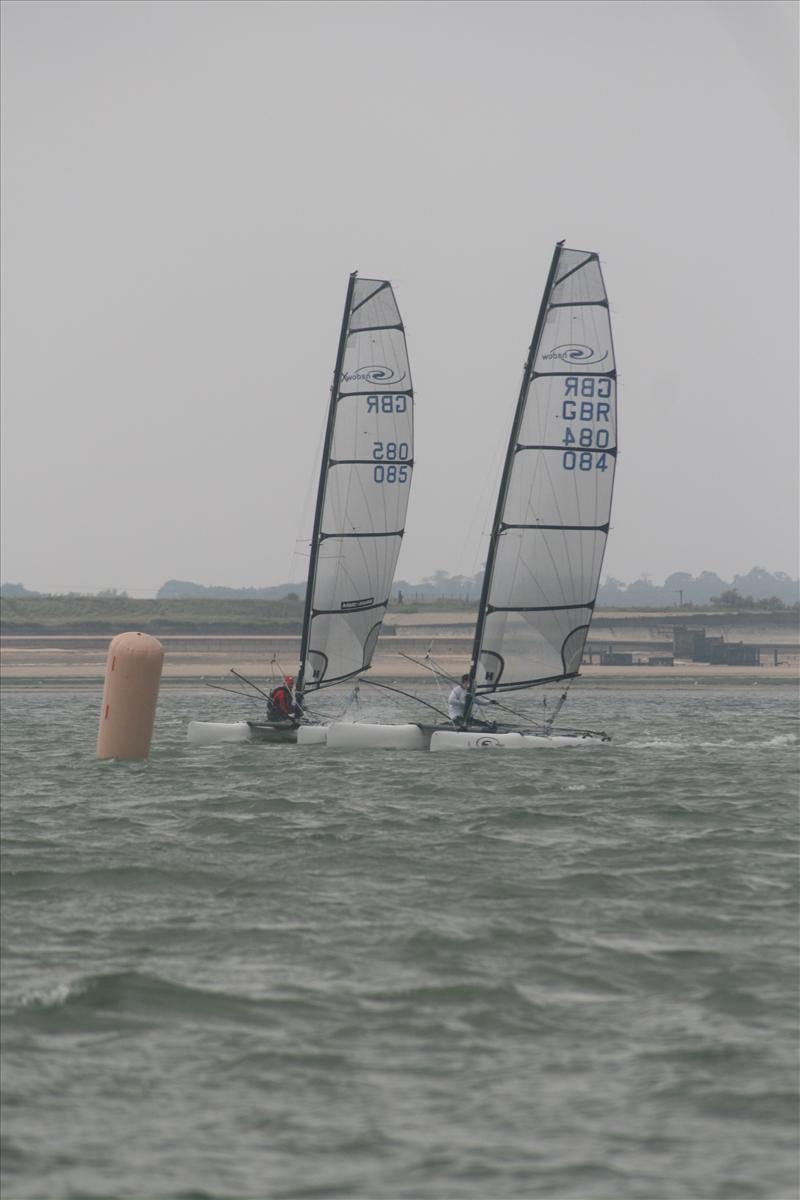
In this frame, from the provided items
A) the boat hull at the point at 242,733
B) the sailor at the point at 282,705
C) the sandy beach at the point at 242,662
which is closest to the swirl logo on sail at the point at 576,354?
the sailor at the point at 282,705

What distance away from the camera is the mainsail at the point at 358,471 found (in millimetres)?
32812

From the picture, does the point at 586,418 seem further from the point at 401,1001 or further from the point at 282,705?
the point at 401,1001

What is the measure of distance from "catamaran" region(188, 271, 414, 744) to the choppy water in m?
12.0

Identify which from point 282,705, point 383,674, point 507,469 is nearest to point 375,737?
point 282,705

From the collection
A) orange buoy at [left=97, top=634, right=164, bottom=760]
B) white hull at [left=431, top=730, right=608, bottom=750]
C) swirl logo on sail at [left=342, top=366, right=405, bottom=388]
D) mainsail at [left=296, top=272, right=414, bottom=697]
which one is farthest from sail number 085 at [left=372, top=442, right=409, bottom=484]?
orange buoy at [left=97, top=634, right=164, bottom=760]

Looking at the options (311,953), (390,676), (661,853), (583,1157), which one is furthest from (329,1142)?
(390,676)

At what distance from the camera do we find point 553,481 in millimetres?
30188

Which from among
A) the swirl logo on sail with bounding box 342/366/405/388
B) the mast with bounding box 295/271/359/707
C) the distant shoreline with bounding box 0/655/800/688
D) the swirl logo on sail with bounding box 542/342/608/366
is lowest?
the distant shoreline with bounding box 0/655/800/688

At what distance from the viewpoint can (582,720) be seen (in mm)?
44312

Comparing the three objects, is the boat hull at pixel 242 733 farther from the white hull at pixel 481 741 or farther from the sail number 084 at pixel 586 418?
the sail number 084 at pixel 586 418

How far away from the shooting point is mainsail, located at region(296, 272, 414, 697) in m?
32.8

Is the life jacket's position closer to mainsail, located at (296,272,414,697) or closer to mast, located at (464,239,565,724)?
mainsail, located at (296,272,414,697)

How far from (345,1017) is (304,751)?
20.1 meters

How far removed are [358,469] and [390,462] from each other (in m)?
0.76
